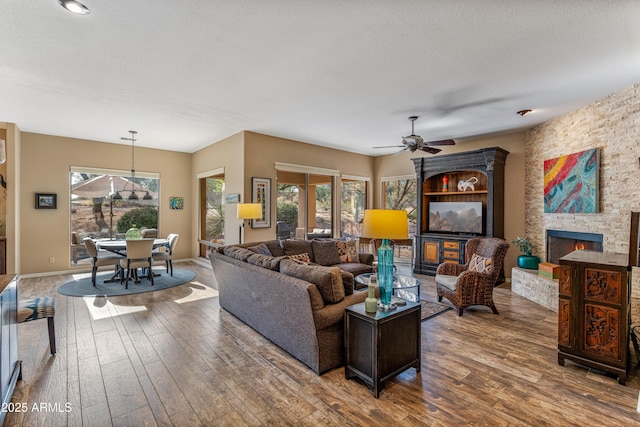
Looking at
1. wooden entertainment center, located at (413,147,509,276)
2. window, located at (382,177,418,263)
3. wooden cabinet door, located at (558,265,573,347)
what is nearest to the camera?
wooden cabinet door, located at (558,265,573,347)

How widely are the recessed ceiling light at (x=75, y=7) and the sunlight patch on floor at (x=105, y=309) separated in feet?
10.9

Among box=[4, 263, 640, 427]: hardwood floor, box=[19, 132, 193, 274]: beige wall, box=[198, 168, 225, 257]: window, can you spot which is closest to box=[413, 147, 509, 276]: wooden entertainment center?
box=[4, 263, 640, 427]: hardwood floor

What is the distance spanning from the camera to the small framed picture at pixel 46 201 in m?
6.10

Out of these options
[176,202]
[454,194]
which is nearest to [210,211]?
[176,202]

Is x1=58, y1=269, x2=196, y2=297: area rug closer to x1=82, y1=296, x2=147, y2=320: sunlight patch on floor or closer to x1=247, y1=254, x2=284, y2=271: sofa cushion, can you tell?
x1=82, y1=296, x2=147, y2=320: sunlight patch on floor

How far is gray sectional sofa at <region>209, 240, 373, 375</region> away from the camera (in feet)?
8.39

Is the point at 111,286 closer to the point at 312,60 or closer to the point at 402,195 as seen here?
the point at 312,60

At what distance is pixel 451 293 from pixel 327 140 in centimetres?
397

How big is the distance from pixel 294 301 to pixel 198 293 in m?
2.92

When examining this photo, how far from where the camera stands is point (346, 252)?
17.8ft

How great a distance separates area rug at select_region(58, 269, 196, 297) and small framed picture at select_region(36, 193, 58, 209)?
164cm

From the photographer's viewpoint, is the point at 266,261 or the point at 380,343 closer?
the point at 380,343

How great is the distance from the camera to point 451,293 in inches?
162

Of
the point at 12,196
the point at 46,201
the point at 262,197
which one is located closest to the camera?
the point at 12,196
